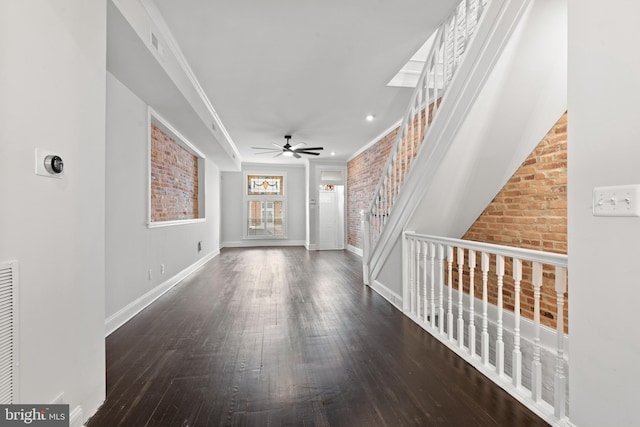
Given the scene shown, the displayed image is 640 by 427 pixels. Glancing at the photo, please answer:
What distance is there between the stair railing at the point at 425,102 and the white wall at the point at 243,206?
5.29 metres

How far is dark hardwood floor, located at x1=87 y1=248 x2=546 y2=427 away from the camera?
156 centimetres

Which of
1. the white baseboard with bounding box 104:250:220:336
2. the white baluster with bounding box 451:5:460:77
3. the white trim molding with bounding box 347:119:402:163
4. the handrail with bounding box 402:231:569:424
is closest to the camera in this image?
the handrail with bounding box 402:231:569:424

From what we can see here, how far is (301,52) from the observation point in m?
2.98

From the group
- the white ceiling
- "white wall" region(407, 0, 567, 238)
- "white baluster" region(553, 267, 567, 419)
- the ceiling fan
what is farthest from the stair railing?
the ceiling fan

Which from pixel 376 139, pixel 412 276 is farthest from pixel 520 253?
pixel 376 139

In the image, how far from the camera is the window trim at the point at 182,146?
136 inches

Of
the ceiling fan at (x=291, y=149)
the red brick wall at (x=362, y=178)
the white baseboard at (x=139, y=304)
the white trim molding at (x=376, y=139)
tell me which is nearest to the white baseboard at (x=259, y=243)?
the red brick wall at (x=362, y=178)

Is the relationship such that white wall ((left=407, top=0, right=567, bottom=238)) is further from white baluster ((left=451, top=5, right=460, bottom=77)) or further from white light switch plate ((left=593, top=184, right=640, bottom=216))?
white light switch plate ((left=593, top=184, right=640, bottom=216))

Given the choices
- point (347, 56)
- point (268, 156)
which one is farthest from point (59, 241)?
point (268, 156)

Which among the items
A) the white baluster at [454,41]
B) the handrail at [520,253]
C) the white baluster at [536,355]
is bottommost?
the white baluster at [536,355]

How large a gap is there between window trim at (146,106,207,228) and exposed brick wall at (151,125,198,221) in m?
0.09

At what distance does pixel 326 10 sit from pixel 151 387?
307cm

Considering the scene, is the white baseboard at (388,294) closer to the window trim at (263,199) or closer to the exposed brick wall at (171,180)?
the exposed brick wall at (171,180)

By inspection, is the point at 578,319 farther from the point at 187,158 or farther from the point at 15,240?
the point at 187,158
